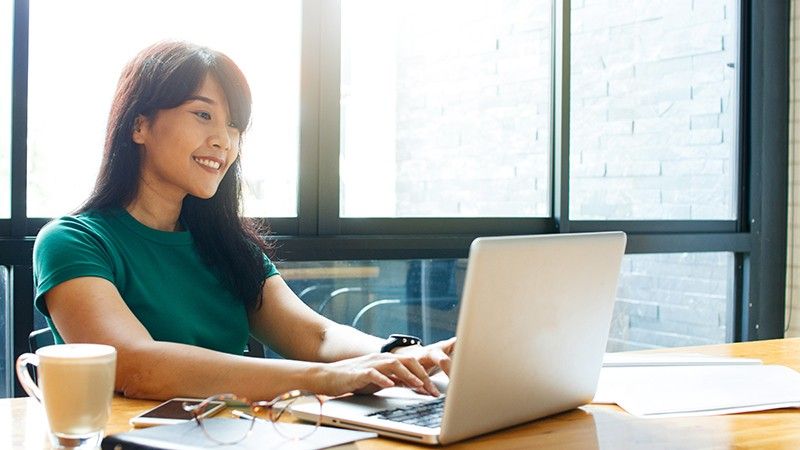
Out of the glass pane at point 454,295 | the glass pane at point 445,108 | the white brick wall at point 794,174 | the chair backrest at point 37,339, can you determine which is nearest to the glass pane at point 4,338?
the chair backrest at point 37,339

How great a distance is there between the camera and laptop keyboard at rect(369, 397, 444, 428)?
1340 mm

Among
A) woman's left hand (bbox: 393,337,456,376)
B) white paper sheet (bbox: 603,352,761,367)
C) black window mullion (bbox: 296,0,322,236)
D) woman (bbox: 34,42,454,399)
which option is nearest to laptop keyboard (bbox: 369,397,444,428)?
woman's left hand (bbox: 393,337,456,376)

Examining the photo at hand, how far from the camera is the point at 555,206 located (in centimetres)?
361

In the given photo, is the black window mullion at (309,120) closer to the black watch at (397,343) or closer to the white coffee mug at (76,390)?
the black watch at (397,343)

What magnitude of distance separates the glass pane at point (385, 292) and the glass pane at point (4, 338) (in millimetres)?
808

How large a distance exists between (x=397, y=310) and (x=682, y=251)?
129 cm

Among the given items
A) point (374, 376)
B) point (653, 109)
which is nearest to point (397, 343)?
point (374, 376)

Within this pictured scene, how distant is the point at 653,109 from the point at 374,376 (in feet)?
9.13

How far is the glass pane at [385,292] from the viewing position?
3152 mm

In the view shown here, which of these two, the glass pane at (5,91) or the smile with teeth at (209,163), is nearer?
the smile with teeth at (209,163)

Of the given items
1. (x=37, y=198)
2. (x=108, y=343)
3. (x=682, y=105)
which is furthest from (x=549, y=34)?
(x=108, y=343)

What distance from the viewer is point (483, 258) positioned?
1.21 m

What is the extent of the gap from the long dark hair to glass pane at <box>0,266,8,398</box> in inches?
28.6

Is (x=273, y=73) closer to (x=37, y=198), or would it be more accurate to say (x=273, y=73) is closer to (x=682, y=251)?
(x=37, y=198)
